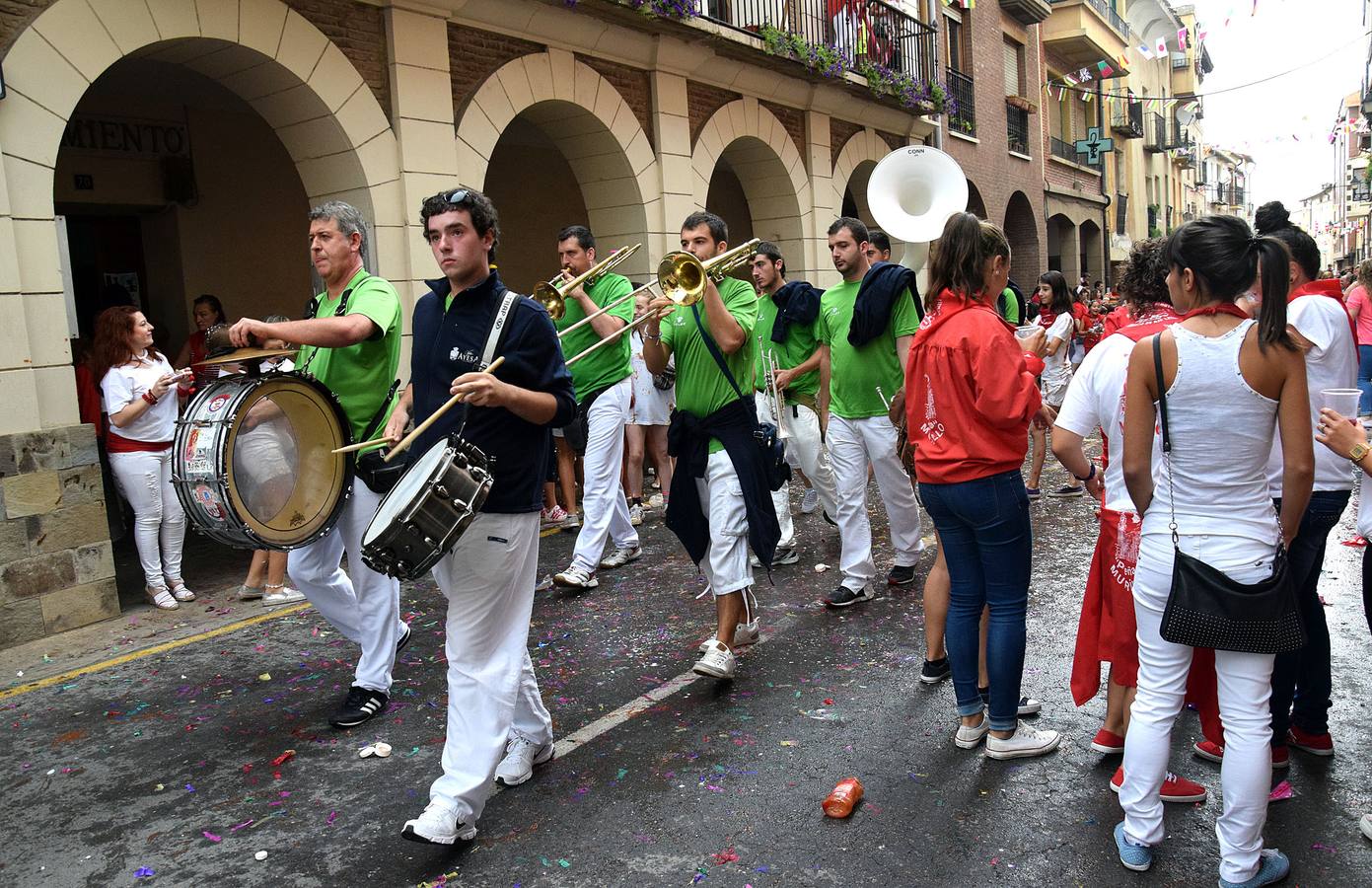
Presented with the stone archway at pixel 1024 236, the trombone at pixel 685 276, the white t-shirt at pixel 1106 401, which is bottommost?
the white t-shirt at pixel 1106 401

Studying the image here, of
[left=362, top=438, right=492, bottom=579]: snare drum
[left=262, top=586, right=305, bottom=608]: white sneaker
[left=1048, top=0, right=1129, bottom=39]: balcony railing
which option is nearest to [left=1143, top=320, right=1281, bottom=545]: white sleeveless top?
[left=362, top=438, right=492, bottom=579]: snare drum

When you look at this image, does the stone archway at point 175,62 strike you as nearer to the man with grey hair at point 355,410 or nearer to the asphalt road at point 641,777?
the asphalt road at point 641,777

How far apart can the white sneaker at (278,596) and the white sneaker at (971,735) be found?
4370 mm

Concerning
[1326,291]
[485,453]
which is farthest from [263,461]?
[1326,291]

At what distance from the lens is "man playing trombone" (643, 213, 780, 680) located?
4.79 m

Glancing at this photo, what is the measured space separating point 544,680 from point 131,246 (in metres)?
8.09

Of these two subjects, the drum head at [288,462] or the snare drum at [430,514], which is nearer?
the snare drum at [430,514]

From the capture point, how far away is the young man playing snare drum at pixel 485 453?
11.3ft

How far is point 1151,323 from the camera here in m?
3.69

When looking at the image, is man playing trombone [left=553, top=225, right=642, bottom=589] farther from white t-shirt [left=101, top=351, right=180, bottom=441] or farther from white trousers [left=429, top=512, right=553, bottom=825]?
white trousers [left=429, top=512, right=553, bottom=825]

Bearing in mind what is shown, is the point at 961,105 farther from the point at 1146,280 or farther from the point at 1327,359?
the point at 1327,359

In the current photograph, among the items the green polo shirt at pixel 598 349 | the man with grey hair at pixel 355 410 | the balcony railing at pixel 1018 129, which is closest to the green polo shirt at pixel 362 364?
the man with grey hair at pixel 355 410

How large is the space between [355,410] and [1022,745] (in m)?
2.96

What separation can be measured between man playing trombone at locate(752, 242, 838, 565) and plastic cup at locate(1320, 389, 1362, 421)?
13.9ft
